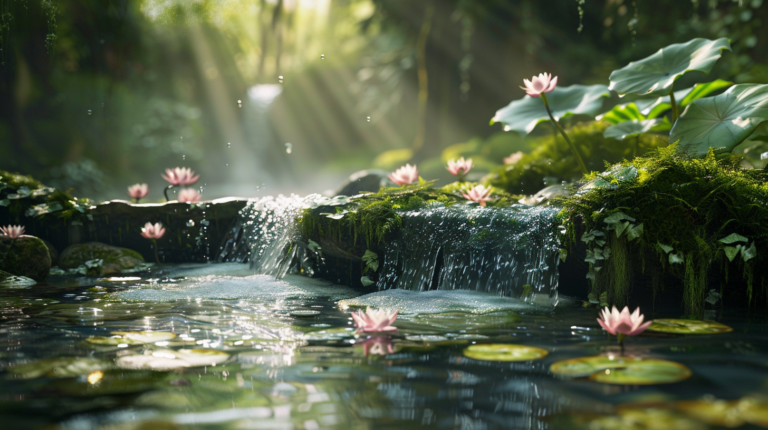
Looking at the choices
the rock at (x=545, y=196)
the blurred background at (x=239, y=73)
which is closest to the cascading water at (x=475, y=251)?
the rock at (x=545, y=196)

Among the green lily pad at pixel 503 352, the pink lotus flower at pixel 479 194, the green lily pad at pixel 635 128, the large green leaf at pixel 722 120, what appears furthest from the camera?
the green lily pad at pixel 635 128

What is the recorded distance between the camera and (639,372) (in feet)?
6.80

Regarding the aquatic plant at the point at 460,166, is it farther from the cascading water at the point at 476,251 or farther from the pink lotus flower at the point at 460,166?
the cascading water at the point at 476,251

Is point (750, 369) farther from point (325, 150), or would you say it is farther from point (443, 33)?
point (325, 150)

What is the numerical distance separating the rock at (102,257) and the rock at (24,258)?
60 centimetres

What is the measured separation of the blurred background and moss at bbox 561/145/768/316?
378 cm

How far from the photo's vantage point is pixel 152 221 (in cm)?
640

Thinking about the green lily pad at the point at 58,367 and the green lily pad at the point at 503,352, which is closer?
the green lily pad at the point at 58,367

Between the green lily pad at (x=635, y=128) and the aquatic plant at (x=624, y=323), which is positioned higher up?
the green lily pad at (x=635, y=128)

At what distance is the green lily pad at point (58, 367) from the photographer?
2.15m

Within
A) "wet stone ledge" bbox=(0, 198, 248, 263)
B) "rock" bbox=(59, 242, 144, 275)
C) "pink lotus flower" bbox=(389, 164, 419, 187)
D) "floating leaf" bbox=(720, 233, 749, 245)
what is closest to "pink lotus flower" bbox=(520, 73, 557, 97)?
"pink lotus flower" bbox=(389, 164, 419, 187)

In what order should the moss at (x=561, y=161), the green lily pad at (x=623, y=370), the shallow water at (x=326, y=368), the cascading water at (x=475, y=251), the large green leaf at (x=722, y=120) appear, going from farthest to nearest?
the moss at (x=561, y=161) < the large green leaf at (x=722, y=120) < the cascading water at (x=475, y=251) < the green lily pad at (x=623, y=370) < the shallow water at (x=326, y=368)

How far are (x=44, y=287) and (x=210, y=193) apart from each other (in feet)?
48.0

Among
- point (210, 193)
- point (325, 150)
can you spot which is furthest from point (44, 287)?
point (325, 150)
